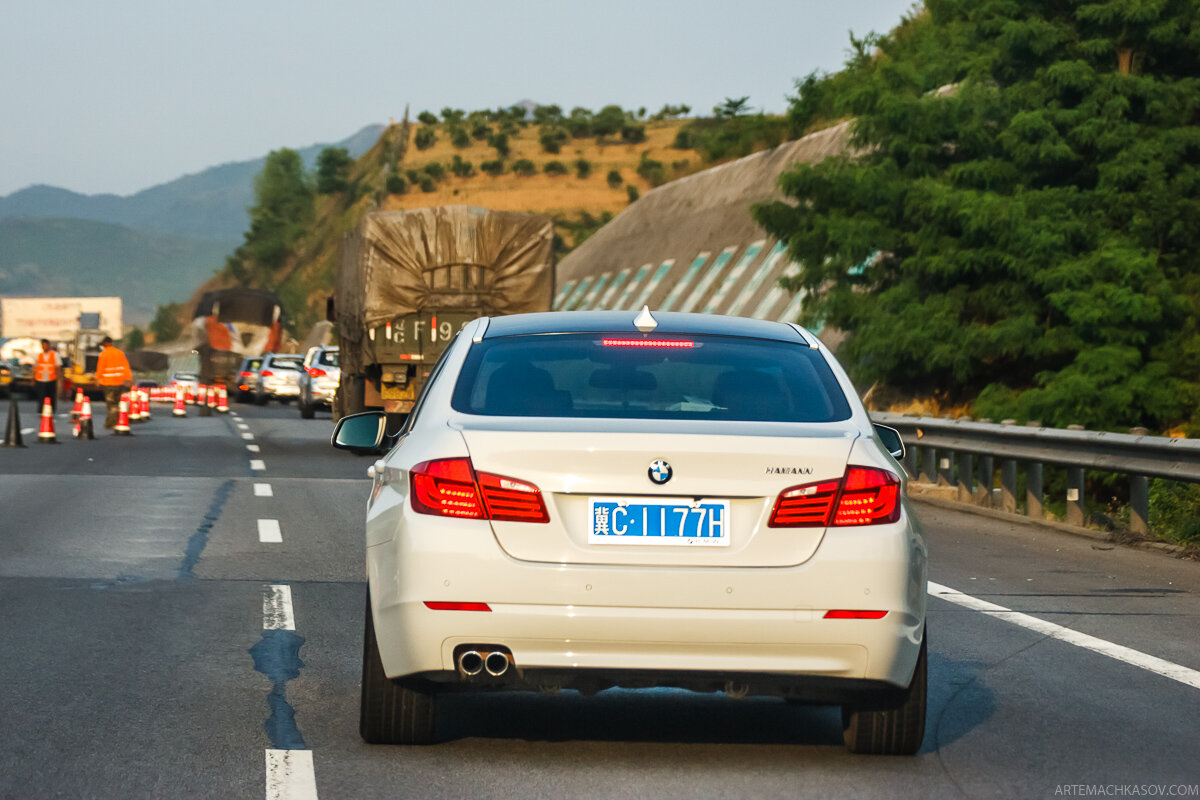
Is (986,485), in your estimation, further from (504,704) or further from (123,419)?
(123,419)

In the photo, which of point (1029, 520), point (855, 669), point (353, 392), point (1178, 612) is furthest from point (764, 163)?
point (855, 669)

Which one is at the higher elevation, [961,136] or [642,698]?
[961,136]

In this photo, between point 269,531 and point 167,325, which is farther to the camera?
point 167,325

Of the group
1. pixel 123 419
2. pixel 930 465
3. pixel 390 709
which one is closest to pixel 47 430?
pixel 123 419

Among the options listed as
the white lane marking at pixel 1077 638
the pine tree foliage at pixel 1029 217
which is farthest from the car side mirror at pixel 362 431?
the pine tree foliage at pixel 1029 217

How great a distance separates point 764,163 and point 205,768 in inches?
2223

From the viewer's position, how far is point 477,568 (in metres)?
5.52

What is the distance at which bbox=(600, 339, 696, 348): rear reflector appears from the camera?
635 centimetres

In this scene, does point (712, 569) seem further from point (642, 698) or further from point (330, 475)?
point (330, 475)

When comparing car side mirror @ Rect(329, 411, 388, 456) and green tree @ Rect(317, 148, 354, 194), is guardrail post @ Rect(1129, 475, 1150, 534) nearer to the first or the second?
car side mirror @ Rect(329, 411, 388, 456)

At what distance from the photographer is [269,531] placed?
1415 centimetres

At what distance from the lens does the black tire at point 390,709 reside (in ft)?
19.7

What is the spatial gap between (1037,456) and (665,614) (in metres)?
11.2

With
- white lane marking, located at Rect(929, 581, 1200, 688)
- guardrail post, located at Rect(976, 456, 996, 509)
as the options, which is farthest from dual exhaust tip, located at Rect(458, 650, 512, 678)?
guardrail post, located at Rect(976, 456, 996, 509)
